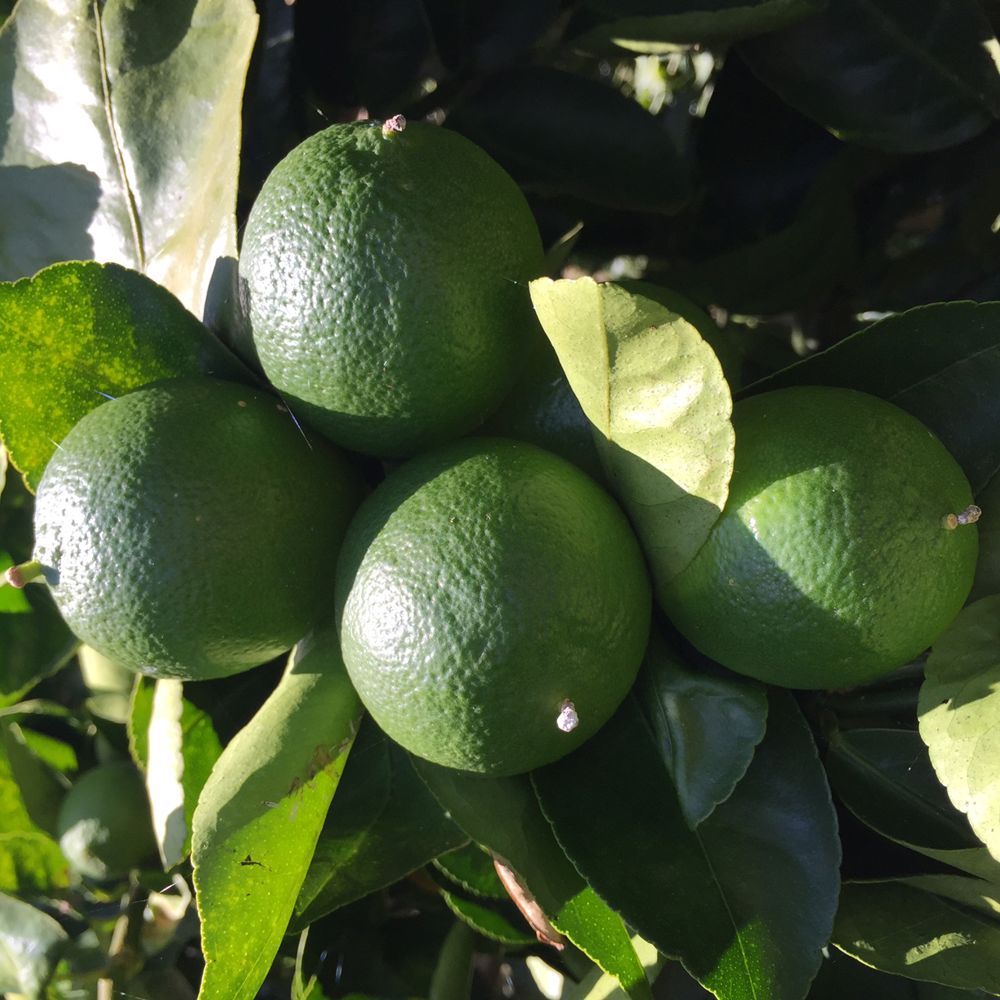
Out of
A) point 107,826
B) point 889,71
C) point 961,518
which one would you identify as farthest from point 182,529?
point 889,71

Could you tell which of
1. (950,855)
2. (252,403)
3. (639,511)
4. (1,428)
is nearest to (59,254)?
(1,428)

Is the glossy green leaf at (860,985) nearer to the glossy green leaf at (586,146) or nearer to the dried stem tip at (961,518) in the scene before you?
the dried stem tip at (961,518)

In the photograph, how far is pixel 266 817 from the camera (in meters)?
0.64

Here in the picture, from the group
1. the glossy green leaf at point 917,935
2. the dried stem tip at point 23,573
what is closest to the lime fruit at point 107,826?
the dried stem tip at point 23,573

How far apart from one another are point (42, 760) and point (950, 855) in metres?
0.97

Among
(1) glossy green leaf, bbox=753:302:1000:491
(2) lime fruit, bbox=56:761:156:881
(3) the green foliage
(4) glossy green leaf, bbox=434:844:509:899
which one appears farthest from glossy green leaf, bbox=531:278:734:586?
(2) lime fruit, bbox=56:761:156:881

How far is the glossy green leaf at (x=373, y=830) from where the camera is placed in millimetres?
746

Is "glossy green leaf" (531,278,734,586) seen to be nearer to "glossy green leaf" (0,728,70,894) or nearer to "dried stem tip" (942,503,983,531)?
"dried stem tip" (942,503,983,531)

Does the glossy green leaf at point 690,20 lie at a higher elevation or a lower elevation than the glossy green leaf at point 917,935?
higher

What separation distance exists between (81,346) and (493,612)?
14.7 inches

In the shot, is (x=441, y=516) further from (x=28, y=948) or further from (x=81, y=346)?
(x=28, y=948)

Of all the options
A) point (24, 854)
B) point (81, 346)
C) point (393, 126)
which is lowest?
point (24, 854)

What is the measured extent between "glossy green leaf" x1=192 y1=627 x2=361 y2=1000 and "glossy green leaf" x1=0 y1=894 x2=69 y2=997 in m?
0.40

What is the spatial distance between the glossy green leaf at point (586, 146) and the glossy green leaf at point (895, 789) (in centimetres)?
48
